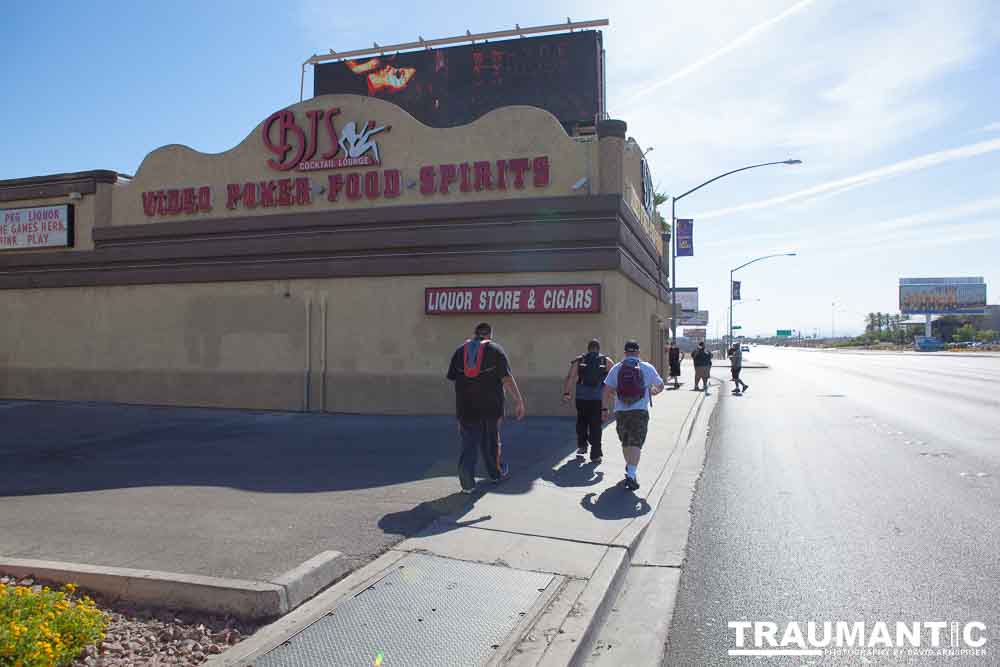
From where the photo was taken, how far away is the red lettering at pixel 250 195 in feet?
59.0

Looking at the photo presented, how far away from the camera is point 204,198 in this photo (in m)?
18.4

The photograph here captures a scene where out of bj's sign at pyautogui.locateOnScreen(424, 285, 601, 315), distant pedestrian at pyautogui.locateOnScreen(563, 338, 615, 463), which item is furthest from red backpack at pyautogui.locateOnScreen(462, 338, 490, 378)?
bj's sign at pyautogui.locateOnScreen(424, 285, 601, 315)

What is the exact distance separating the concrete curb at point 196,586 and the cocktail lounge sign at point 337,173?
39.6ft

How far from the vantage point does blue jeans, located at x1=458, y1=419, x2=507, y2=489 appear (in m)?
8.07

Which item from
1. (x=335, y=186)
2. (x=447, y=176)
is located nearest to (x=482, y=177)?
(x=447, y=176)

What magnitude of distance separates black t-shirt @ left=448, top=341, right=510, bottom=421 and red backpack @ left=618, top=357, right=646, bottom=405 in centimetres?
145

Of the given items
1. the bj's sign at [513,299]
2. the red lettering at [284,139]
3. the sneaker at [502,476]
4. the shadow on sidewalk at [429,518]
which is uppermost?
the red lettering at [284,139]

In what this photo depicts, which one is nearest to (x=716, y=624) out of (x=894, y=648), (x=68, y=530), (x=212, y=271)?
(x=894, y=648)

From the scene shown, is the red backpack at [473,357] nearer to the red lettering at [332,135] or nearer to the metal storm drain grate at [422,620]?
the metal storm drain grate at [422,620]

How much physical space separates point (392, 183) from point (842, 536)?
501 inches

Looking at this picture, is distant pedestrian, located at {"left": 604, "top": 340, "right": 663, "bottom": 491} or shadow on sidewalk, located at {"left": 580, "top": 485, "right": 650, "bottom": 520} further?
distant pedestrian, located at {"left": 604, "top": 340, "right": 663, "bottom": 491}

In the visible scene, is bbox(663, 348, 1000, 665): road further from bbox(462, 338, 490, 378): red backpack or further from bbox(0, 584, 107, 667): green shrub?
bbox(0, 584, 107, 667): green shrub

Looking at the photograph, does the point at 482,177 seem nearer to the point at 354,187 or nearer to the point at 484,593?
the point at 354,187

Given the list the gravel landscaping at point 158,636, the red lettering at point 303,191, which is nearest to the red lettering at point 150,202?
the red lettering at point 303,191
